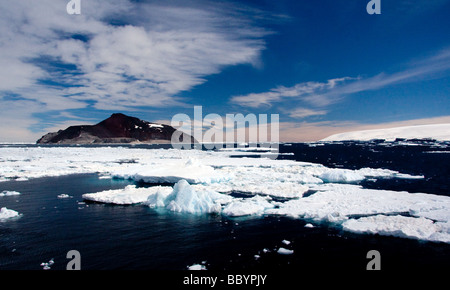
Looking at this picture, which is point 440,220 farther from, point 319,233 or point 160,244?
point 160,244

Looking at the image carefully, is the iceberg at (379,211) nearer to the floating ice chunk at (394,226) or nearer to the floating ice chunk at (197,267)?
the floating ice chunk at (394,226)

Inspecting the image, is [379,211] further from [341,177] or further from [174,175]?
[174,175]

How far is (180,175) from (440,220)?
745 inches

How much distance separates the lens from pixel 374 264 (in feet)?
26.2

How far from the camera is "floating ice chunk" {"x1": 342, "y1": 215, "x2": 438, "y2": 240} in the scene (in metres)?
10.0

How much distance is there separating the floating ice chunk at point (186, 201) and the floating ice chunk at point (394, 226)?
273 inches

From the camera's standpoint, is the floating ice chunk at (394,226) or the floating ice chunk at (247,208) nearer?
the floating ice chunk at (394,226)

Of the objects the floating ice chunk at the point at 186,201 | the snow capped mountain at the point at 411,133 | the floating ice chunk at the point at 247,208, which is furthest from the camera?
the snow capped mountain at the point at 411,133

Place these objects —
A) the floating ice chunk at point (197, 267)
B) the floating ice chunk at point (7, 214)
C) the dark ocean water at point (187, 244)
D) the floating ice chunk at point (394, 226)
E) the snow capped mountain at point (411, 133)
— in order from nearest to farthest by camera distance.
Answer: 1. the floating ice chunk at point (197, 267)
2. the dark ocean water at point (187, 244)
3. the floating ice chunk at point (394, 226)
4. the floating ice chunk at point (7, 214)
5. the snow capped mountain at point (411, 133)

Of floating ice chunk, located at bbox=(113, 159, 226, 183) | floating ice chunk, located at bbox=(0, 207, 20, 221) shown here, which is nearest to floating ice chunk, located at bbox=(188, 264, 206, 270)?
floating ice chunk, located at bbox=(0, 207, 20, 221)

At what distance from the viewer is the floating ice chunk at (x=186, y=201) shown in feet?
46.3

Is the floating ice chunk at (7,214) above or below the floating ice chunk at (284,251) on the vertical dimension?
above

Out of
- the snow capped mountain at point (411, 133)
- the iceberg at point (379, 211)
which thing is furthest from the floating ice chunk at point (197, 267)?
the snow capped mountain at point (411, 133)
